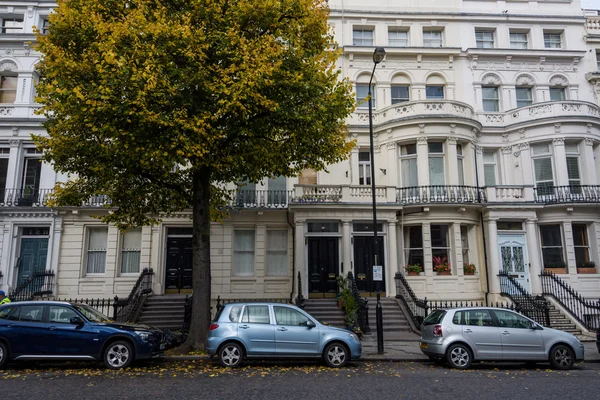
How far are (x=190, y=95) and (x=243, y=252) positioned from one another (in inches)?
397

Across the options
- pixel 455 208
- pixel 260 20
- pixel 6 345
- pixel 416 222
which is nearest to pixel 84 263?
pixel 6 345

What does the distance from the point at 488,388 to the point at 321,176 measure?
13.6 meters

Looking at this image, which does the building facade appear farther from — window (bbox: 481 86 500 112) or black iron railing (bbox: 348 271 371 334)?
black iron railing (bbox: 348 271 371 334)

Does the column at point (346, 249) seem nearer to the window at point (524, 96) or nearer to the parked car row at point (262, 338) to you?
the parked car row at point (262, 338)

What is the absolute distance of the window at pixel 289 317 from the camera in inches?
397

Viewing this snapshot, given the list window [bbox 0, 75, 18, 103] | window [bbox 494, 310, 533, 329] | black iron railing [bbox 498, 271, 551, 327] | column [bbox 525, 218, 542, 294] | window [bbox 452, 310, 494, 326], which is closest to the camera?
window [bbox 452, 310, 494, 326]

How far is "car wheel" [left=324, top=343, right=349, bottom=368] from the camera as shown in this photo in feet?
32.3

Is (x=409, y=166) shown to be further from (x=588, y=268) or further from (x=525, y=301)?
(x=588, y=268)

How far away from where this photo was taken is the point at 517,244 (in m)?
19.0

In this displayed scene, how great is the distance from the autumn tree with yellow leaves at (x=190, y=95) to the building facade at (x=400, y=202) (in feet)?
20.8

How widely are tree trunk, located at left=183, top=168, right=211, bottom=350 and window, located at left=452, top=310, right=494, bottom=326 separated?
6.89m

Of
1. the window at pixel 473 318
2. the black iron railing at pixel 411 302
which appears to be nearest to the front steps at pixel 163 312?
the black iron railing at pixel 411 302

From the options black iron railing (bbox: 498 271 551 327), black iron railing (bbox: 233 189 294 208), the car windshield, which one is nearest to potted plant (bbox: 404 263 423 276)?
black iron railing (bbox: 498 271 551 327)

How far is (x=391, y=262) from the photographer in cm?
1817
